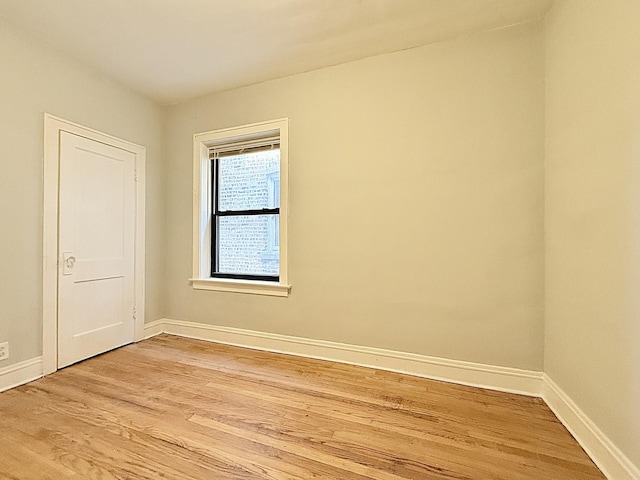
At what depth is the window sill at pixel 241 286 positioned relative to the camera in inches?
110

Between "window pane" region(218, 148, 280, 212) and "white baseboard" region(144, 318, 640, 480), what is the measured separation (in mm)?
1362

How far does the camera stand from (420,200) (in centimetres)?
231

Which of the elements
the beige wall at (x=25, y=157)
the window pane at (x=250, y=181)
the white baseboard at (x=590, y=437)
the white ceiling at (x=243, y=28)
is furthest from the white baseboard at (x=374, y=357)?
the white ceiling at (x=243, y=28)

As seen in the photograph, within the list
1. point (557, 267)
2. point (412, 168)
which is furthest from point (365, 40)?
point (557, 267)

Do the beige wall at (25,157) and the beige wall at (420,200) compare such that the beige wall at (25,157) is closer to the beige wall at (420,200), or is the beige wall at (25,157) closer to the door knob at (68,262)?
the door knob at (68,262)

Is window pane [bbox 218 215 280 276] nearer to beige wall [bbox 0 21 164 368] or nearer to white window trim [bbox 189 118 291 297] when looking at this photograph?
white window trim [bbox 189 118 291 297]

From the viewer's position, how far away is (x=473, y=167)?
7.11 feet

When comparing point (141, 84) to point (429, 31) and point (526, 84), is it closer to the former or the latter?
point (429, 31)

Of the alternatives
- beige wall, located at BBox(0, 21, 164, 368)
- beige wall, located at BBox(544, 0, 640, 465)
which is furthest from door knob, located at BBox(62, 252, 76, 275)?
beige wall, located at BBox(544, 0, 640, 465)

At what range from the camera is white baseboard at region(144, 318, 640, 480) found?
4.55ft

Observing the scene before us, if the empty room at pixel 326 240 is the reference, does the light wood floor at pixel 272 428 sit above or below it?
below

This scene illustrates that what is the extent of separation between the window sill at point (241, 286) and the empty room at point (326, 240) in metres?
0.03

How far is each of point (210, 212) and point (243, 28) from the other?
186 cm

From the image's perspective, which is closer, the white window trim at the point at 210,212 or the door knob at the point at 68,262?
the door knob at the point at 68,262
